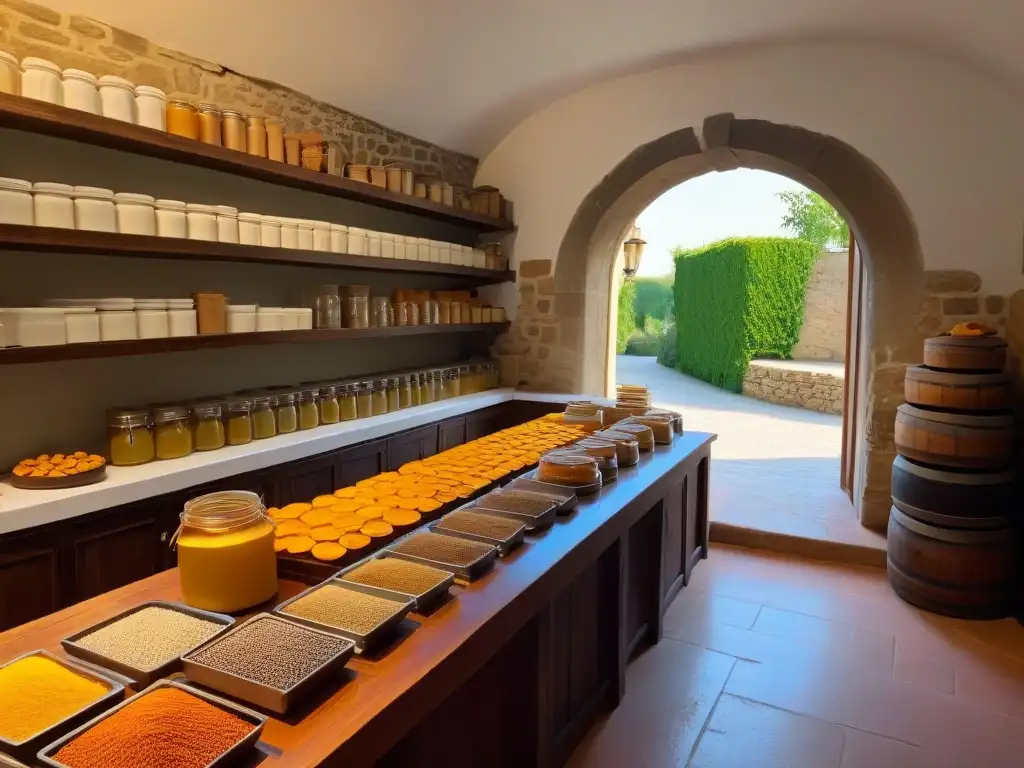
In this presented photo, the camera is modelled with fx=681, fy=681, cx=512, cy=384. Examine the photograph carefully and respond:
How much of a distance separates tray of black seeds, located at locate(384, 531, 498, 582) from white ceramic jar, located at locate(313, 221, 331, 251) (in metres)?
2.40

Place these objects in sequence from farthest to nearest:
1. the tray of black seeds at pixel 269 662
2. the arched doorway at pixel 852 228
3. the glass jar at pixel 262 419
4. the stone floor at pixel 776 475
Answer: the stone floor at pixel 776 475, the arched doorway at pixel 852 228, the glass jar at pixel 262 419, the tray of black seeds at pixel 269 662

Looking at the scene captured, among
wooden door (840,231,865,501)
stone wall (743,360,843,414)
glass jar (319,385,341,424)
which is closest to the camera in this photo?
glass jar (319,385,341,424)

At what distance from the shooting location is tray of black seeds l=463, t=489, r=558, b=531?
1934mm

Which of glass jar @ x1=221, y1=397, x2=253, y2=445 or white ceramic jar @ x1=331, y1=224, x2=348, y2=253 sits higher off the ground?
white ceramic jar @ x1=331, y1=224, x2=348, y2=253

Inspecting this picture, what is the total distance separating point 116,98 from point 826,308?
39.8 ft

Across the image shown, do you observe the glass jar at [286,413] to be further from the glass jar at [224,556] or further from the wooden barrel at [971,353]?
the wooden barrel at [971,353]

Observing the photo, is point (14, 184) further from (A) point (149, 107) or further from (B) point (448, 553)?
(B) point (448, 553)

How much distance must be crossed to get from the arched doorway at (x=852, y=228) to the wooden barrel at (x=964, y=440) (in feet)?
2.76

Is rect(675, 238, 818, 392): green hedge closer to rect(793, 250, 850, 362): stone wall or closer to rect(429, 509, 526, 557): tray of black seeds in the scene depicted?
rect(793, 250, 850, 362): stone wall

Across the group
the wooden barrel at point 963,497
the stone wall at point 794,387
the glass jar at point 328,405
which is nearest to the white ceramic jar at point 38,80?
the glass jar at point 328,405

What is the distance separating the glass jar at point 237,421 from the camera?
10.7ft

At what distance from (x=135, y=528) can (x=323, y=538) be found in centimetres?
135

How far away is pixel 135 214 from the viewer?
278 centimetres

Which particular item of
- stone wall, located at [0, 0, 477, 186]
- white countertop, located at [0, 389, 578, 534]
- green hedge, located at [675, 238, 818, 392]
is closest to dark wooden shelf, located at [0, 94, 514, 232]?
stone wall, located at [0, 0, 477, 186]
